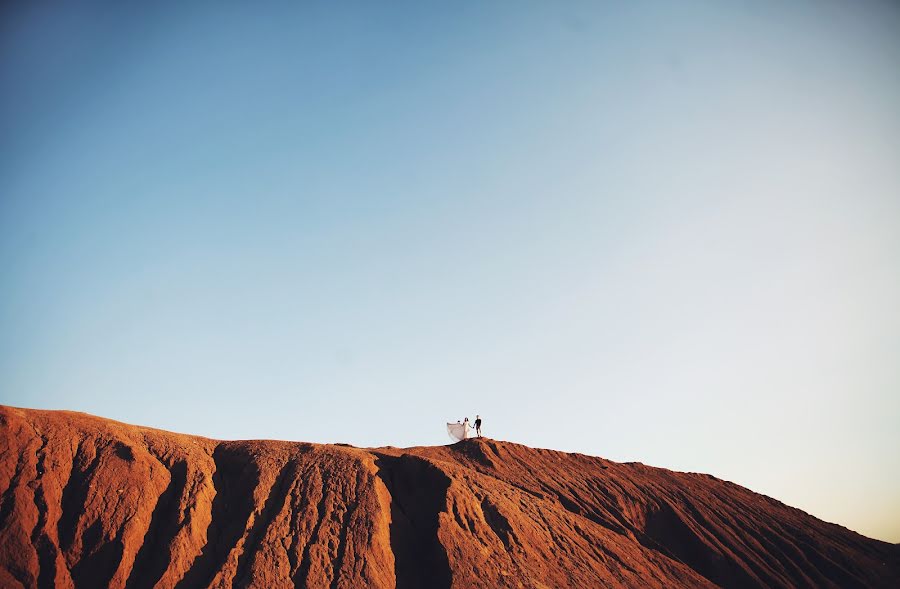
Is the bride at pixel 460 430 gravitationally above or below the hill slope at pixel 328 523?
above

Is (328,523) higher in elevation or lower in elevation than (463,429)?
lower

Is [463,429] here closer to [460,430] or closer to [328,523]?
[460,430]

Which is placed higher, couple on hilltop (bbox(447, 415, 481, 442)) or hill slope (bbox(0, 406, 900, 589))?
couple on hilltop (bbox(447, 415, 481, 442))

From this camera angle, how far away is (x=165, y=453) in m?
37.2

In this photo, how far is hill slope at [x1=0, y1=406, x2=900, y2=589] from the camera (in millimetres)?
30719

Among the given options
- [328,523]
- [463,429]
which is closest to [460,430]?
[463,429]

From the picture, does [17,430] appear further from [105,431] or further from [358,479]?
[358,479]

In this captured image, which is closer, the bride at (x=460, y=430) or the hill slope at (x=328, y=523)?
the hill slope at (x=328, y=523)

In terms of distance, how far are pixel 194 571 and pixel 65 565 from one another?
6.08 meters

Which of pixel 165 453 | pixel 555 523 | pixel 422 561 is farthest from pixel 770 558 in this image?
pixel 165 453

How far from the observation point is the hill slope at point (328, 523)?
3072 cm

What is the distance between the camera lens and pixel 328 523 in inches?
1340

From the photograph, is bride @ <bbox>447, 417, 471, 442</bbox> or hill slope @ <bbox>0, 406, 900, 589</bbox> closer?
hill slope @ <bbox>0, 406, 900, 589</bbox>

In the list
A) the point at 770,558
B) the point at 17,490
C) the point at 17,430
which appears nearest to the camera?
the point at 17,490
